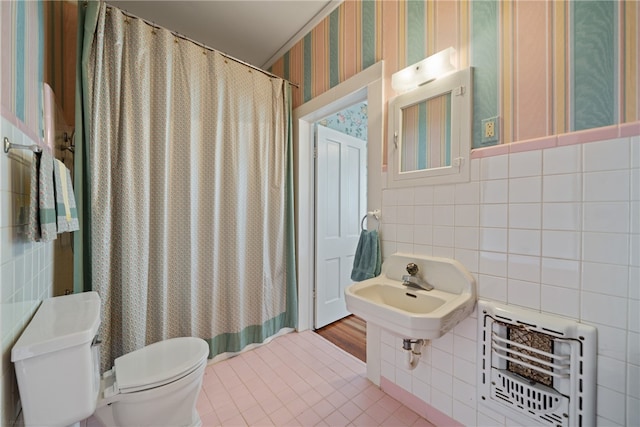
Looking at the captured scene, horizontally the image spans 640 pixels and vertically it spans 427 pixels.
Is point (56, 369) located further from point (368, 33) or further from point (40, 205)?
point (368, 33)

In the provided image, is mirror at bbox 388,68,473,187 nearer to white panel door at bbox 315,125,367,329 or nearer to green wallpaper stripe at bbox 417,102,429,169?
green wallpaper stripe at bbox 417,102,429,169

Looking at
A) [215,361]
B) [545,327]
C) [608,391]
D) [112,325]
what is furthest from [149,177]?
[608,391]

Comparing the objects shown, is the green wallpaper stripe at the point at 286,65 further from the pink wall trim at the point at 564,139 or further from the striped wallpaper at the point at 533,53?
the pink wall trim at the point at 564,139

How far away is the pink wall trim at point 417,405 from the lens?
1.28m

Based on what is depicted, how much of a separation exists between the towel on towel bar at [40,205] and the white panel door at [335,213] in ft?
5.64

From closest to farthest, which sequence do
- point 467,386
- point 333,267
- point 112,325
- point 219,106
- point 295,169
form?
1. point 467,386
2. point 112,325
3. point 219,106
4. point 295,169
5. point 333,267

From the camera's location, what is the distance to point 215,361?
1.84 meters

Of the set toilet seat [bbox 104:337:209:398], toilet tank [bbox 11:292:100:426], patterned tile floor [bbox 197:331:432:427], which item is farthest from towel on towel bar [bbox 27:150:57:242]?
patterned tile floor [bbox 197:331:432:427]

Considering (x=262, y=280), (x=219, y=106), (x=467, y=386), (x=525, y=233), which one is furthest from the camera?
(x=262, y=280)

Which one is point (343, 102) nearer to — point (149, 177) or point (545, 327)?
point (149, 177)

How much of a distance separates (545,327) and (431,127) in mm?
1007

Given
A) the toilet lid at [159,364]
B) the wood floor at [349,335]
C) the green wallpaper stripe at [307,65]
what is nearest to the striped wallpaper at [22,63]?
the toilet lid at [159,364]

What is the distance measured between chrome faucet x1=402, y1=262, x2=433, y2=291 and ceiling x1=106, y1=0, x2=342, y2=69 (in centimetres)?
191

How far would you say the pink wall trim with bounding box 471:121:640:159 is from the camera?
0.83 meters
